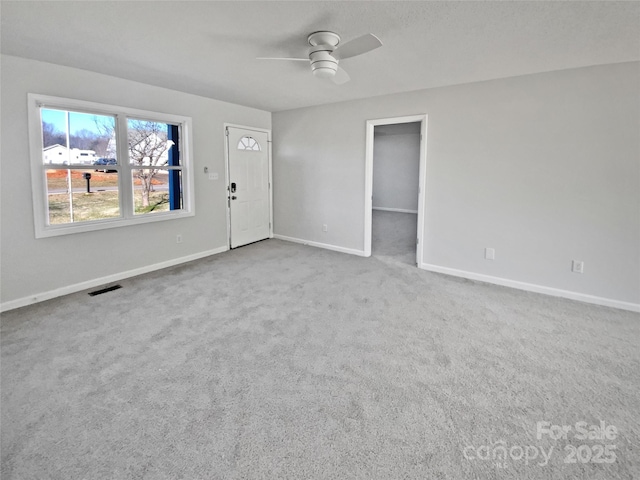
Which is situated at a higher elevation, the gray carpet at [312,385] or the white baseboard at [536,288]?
the white baseboard at [536,288]

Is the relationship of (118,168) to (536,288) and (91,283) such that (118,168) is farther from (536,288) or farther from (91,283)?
(536,288)

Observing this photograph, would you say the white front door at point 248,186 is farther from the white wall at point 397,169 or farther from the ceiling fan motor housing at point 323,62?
the white wall at point 397,169

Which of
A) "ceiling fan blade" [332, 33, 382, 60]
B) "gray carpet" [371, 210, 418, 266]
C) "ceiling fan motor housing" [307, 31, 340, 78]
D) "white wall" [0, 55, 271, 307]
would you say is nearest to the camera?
"ceiling fan blade" [332, 33, 382, 60]

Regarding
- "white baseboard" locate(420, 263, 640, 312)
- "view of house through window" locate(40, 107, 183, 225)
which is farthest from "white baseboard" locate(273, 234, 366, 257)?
"view of house through window" locate(40, 107, 183, 225)

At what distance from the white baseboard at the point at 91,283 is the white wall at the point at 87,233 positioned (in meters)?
0.02

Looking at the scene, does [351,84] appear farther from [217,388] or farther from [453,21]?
[217,388]

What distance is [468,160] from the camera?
4.09m

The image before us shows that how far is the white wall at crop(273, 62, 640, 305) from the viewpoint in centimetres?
326

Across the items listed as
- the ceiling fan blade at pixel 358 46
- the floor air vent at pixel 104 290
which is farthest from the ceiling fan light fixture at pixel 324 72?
the floor air vent at pixel 104 290

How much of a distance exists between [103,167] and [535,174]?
195 inches

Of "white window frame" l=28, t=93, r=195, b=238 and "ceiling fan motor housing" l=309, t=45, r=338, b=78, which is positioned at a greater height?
"ceiling fan motor housing" l=309, t=45, r=338, b=78

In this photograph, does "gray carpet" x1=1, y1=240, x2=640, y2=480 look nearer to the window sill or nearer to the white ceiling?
the window sill

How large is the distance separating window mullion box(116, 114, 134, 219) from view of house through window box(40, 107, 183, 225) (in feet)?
0.04

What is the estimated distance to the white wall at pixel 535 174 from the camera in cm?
326
